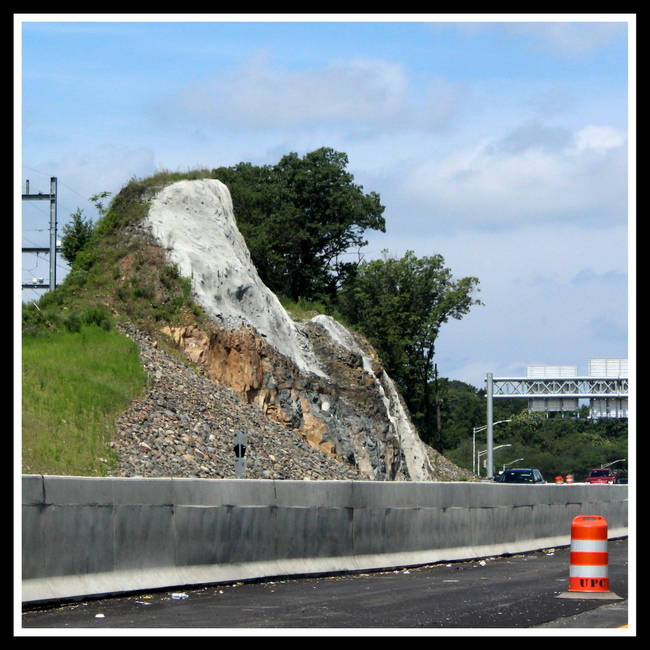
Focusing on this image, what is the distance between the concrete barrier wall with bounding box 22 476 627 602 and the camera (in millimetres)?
10945

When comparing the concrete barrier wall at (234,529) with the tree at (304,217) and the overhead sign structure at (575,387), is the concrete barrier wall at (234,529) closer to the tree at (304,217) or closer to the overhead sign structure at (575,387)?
the tree at (304,217)

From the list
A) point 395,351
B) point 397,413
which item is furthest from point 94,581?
point 395,351

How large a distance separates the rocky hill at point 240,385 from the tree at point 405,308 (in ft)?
63.5

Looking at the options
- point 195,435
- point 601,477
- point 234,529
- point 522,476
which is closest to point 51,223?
point 195,435

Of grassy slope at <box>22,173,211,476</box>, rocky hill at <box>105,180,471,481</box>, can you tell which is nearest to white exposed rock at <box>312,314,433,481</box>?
rocky hill at <box>105,180,471,481</box>

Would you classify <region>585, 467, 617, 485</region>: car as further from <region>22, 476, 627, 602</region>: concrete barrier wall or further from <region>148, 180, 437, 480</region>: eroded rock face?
<region>22, 476, 627, 602</region>: concrete barrier wall

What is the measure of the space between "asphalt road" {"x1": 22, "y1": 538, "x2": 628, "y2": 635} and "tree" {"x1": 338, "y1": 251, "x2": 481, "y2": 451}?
2248 inches

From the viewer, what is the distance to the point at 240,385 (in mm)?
39469

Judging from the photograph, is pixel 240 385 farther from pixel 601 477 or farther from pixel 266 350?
pixel 601 477

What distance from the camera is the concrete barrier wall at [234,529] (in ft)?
35.9

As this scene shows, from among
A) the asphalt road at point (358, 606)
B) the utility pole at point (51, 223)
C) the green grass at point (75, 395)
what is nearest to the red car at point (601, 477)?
the utility pole at point (51, 223)

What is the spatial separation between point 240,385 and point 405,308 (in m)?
37.3
